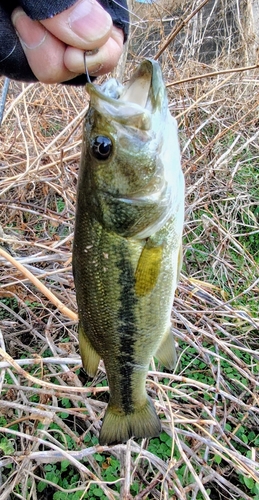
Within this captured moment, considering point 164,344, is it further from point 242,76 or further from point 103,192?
point 242,76

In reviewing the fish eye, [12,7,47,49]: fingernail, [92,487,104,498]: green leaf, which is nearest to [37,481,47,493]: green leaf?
[92,487,104,498]: green leaf

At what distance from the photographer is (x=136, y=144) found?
1.13 m

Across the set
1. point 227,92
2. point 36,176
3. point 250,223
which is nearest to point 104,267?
point 36,176

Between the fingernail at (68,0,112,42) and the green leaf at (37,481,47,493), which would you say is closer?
the fingernail at (68,0,112,42)

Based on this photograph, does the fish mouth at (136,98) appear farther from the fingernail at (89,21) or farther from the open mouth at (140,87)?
the fingernail at (89,21)

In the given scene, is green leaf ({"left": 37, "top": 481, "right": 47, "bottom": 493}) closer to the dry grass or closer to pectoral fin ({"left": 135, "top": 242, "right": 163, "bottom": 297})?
the dry grass

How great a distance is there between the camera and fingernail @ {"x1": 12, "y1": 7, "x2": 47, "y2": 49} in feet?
3.68

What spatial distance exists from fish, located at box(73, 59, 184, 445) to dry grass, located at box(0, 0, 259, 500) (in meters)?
0.48

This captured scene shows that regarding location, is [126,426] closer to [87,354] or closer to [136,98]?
[87,354]

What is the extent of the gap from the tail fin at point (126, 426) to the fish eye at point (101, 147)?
0.82m

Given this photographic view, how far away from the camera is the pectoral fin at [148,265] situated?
1.19 m

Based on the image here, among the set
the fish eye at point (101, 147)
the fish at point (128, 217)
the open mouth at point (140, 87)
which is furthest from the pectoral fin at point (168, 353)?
the open mouth at point (140, 87)

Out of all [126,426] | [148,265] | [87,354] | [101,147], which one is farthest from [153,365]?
[101,147]

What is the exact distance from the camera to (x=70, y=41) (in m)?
1.09
